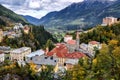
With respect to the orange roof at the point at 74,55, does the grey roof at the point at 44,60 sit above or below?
below

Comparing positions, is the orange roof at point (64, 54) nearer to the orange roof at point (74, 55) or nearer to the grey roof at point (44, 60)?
the orange roof at point (74, 55)

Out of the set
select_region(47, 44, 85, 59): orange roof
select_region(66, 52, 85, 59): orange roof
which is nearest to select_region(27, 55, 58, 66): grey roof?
select_region(47, 44, 85, 59): orange roof

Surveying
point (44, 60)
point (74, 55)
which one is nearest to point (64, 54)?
point (74, 55)

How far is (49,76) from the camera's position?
76.6m

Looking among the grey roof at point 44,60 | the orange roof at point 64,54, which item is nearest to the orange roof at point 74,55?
the orange roof at point 64,54

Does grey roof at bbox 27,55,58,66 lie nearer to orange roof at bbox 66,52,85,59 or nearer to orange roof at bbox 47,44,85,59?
orange roof at bbox 47,44,85,59

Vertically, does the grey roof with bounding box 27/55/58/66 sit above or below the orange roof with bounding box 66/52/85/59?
below

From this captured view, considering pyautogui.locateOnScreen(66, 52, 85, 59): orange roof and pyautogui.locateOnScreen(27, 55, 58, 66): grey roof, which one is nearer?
pyautogui.locateOnScreen(27, 55, 58, 66): grey roof

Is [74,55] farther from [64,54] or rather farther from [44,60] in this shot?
[44,60]

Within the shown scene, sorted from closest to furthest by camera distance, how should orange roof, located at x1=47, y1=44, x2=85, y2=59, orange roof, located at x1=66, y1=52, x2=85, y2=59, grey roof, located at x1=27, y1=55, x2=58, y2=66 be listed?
grey roof, located at x1=27, y1=55, x2=58, y2=66 → orange roof, located at x1=66, y1=52, x2=85, y2=59 → orange roof, located at x1=47, y1=44, x2=85, y2=59

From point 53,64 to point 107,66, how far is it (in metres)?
31.5

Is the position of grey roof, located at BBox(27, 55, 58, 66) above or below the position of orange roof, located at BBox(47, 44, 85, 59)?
below

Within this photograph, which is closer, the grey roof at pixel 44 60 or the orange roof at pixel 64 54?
the grey roof at pixel 44 60

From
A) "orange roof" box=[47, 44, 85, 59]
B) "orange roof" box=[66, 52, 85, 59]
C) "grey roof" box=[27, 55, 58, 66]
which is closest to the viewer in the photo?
"grey roof" box=[27, 55, 58, 66]
